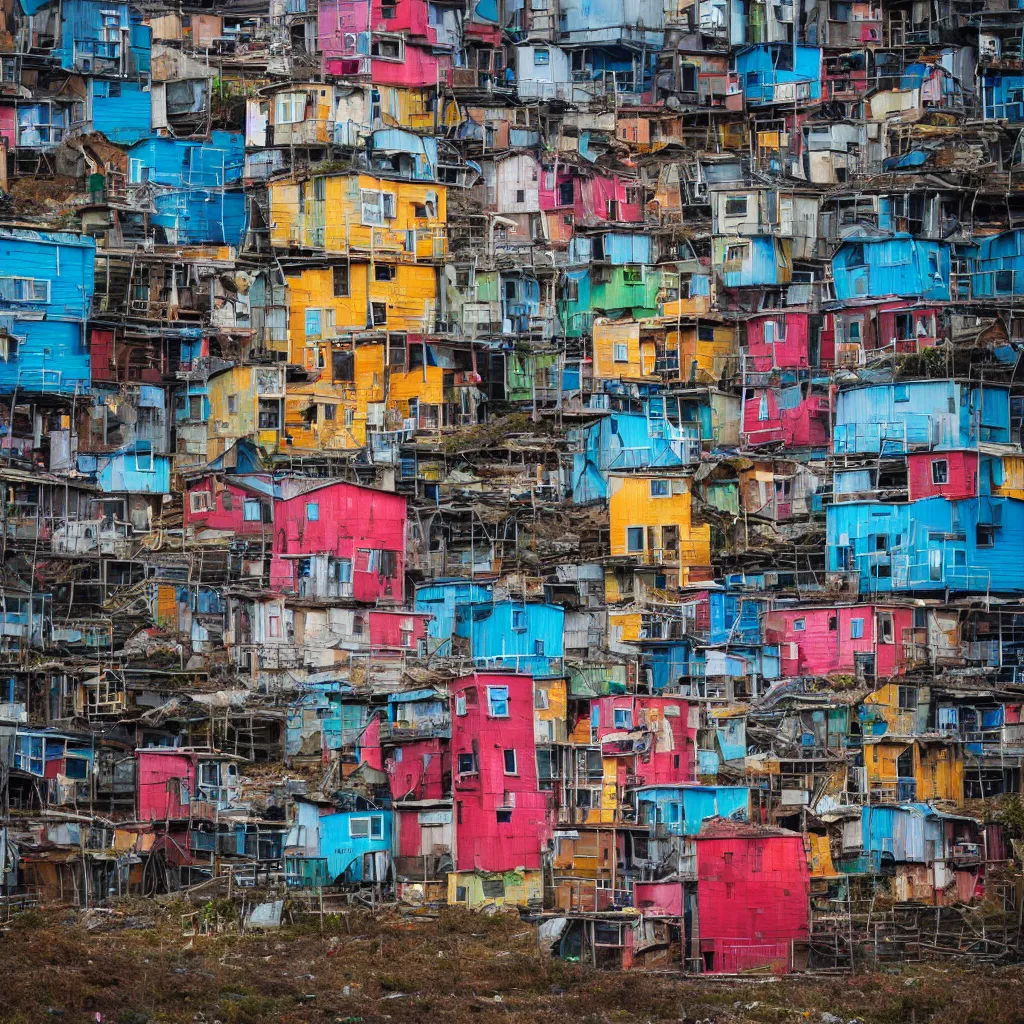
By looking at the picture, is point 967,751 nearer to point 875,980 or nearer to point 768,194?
point 875,980

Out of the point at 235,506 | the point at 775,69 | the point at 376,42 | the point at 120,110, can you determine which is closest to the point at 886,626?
the point at 235,506

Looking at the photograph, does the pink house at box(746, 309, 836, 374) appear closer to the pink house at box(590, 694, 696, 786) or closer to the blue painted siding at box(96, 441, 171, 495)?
the blue painted siding at box(96, 441, 171, 495)

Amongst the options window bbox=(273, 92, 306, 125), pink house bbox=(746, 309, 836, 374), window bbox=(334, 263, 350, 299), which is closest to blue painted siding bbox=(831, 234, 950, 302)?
pink house bbox=(746, 309, 836, 374)

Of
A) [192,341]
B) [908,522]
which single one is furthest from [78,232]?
[908,522]

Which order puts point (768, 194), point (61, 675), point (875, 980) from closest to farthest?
point (875, 980) < point (61, 675) < point (768, 194)

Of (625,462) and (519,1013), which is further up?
(625,462)

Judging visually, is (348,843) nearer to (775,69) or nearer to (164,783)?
(164,783)
